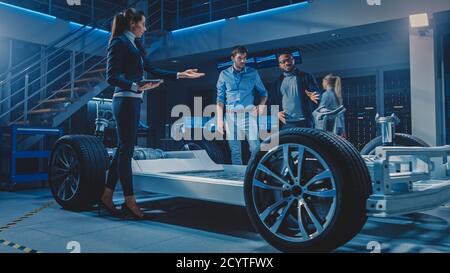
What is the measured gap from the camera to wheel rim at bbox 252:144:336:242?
2098 millimetres

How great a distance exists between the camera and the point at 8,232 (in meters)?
2.86

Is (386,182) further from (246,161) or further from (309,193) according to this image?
(246,161)

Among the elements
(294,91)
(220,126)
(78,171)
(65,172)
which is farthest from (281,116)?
(65,172)

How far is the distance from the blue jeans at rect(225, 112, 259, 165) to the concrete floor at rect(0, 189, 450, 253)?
2.37ft

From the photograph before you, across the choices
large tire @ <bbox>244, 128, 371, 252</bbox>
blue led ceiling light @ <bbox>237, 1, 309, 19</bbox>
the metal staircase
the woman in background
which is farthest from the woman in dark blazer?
blue led ceiling light @ <bbox>237, 1, 309, 19</bbox>

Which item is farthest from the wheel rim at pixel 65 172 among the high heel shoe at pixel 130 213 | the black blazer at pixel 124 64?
the black blazer at pixel 124 64

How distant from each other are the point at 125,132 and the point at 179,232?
38.2 inches

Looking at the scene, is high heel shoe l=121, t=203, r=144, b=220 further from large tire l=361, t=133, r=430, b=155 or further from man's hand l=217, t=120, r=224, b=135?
large tire l=361, t=133, r=430, b=155

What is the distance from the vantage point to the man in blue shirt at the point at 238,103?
409 cm

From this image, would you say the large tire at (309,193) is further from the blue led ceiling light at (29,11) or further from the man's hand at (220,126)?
the blue led ceiling light at (29,11)

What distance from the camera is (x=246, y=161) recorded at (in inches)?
190

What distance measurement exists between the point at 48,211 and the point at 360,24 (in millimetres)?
7311

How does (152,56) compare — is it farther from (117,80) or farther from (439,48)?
(117,80)

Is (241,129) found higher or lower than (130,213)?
higher
